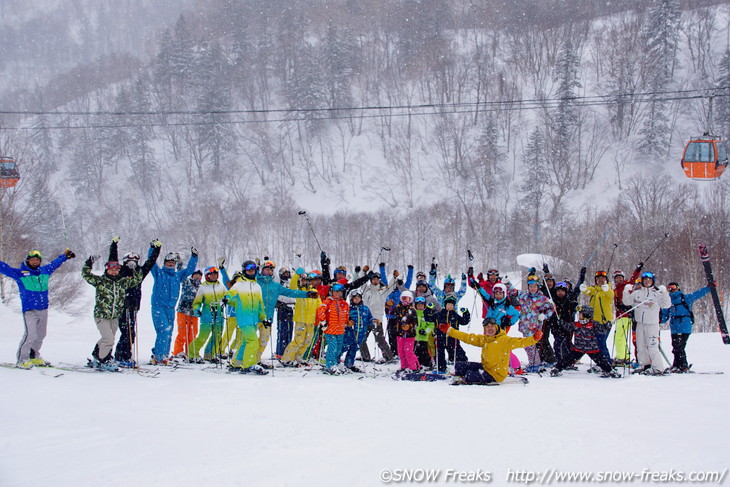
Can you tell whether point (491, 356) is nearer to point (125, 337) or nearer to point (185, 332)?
point (185, 332)

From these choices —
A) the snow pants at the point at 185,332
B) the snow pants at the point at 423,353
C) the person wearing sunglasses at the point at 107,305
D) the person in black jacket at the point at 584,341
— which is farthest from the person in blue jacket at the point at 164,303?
the person in black jacket at the point at 584,341

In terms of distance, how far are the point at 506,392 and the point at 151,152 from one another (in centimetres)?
5736

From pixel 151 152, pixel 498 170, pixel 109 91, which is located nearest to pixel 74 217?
pixel 151 152

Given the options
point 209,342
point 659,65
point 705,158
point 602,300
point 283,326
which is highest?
point 659,65

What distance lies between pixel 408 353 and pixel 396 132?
162 feet

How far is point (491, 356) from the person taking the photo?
796 cm

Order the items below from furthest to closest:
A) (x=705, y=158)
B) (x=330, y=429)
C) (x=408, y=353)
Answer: (x=705, y=158), (x=408, y=353), (x=330, y=429)

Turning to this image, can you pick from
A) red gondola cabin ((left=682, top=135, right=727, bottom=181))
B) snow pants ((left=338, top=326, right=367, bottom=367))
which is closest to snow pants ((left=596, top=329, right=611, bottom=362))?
snow pants ((left=338, top=326, right=367, bottom=367))

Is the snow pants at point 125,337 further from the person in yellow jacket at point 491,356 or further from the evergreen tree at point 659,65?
the evergreen tree at point 659,65

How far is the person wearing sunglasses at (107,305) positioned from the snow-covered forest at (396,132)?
26.0 m

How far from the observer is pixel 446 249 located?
140ft

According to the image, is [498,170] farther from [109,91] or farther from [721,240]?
[109,91]

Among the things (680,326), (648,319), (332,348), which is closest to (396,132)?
(648,319)

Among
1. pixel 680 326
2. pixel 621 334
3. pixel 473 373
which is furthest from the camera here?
pixel 621 334
